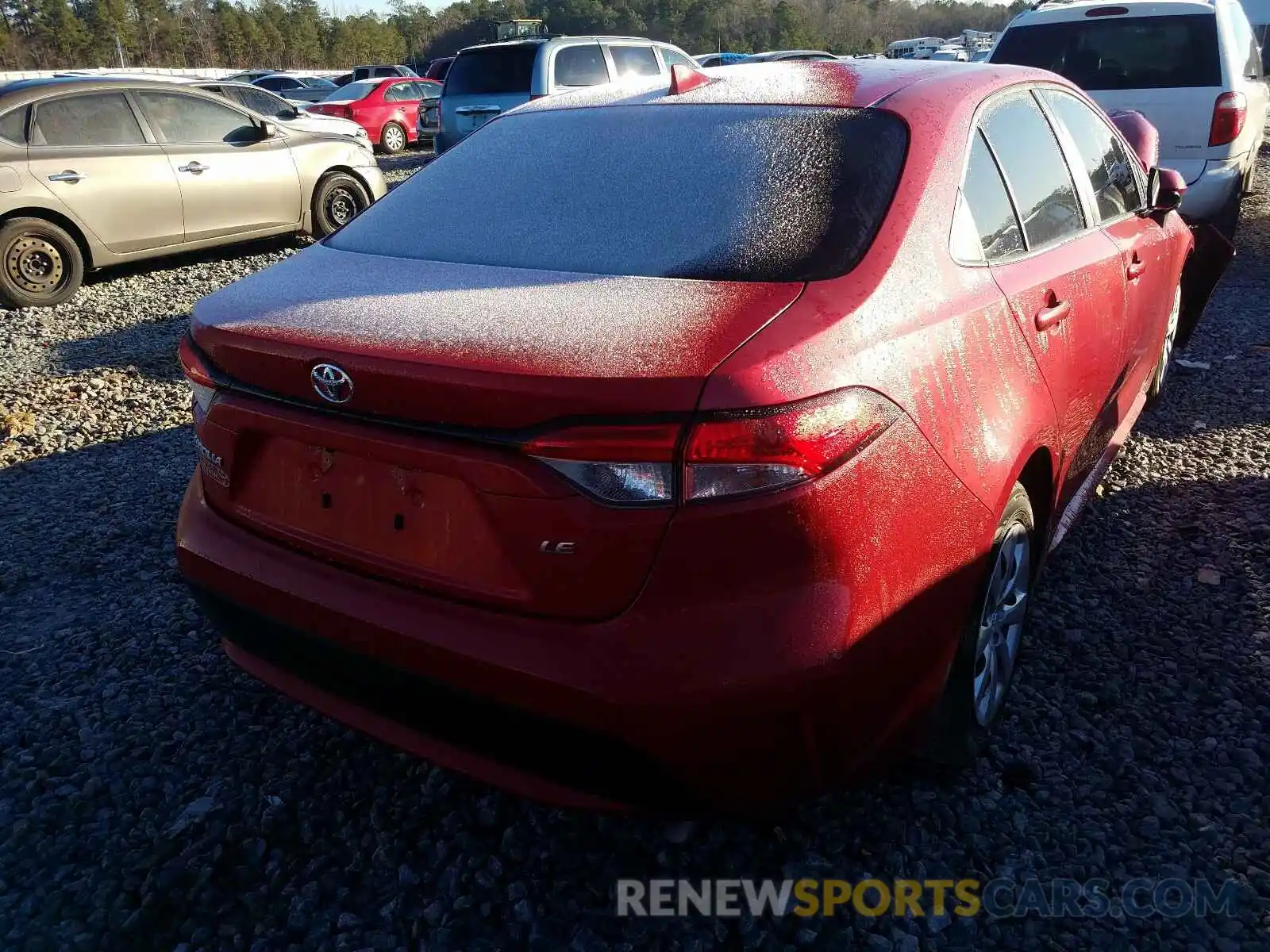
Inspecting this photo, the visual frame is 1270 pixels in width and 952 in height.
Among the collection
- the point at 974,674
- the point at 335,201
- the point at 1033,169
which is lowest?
the point at 974,674

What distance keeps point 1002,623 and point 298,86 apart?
80.5ft

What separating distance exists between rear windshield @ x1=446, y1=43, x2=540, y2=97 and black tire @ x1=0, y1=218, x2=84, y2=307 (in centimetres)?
531

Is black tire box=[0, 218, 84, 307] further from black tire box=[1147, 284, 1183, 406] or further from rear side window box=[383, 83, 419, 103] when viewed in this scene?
rear side window box=[383, 83, 419, 103]

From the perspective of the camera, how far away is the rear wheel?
18.5m

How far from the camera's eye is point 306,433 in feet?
6.05

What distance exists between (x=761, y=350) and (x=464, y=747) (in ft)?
3.06

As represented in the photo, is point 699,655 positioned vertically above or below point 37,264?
above

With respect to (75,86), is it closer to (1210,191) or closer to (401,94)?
(1210,191)

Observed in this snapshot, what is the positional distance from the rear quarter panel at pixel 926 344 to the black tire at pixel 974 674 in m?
0.15

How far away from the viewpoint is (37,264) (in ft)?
24.1

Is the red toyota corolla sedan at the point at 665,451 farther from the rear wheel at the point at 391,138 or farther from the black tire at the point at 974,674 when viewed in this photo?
the rear wheel at the point at 391,138

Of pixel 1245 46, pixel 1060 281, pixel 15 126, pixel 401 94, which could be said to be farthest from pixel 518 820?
pixel 401 94

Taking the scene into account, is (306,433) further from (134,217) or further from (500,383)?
(134,217)

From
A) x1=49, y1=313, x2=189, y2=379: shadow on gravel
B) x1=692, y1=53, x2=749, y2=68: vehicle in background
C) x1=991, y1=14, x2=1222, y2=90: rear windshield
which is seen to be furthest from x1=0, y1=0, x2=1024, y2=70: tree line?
x1=991, y1=14, x2=1222, y2=90: rear windshield
